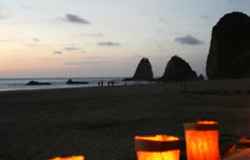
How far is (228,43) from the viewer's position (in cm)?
7669

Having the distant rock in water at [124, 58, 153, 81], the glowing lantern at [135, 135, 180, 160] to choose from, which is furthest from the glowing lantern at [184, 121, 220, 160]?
the distant rock in water at [124, 58, 153, 81]

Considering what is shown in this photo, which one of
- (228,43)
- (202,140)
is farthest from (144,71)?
(202,140)

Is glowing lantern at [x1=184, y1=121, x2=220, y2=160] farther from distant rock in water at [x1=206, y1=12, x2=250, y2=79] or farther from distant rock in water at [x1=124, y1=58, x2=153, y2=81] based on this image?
distant rock in water at [x1=124, y1=58, x2=153, y2=81]

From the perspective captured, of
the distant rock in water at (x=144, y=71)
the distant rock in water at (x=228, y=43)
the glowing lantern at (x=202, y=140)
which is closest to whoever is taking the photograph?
the glowing lantern at (x=202, y=140)

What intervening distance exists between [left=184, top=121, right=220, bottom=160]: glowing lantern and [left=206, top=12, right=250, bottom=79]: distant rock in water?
7141cm

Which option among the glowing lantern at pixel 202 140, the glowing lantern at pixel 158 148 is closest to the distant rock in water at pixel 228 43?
the glowing lantern at pixel 202 140

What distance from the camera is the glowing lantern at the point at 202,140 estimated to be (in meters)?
3.72

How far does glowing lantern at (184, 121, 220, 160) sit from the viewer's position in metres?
3.72

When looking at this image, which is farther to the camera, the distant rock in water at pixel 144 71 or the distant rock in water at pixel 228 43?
the distant rock in water at pixel 144 71

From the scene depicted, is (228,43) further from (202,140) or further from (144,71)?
(144,71)

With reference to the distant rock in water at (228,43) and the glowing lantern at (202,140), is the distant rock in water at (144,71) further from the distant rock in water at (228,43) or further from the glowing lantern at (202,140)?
the glowing lantern at (202,140)

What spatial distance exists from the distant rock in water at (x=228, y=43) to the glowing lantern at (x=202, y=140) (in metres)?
71.4

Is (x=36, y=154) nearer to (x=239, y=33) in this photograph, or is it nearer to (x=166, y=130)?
(x=166, y=130)

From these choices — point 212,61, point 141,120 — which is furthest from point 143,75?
point 141,120
